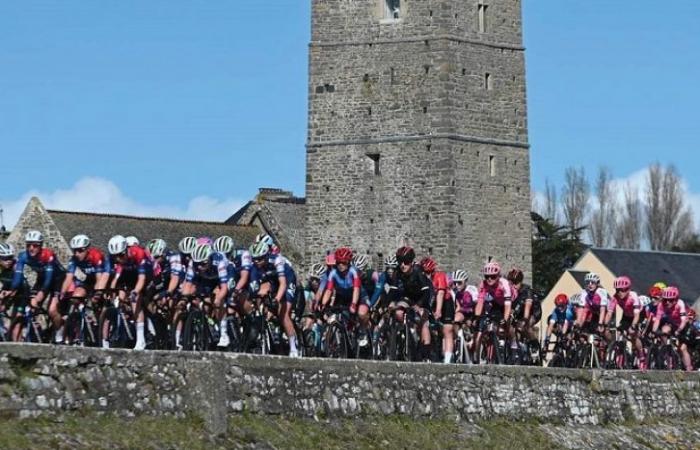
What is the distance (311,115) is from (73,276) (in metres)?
51.6

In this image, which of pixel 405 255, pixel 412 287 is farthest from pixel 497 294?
pixel 405 255

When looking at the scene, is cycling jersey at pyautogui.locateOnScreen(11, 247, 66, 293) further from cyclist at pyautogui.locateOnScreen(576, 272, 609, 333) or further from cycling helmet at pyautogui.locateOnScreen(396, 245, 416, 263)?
cyclist at pyautogui.locateOnScreen(576, 272, 609, 333)

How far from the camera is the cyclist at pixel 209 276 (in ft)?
90.6

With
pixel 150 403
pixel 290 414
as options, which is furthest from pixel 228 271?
pixel 150 403

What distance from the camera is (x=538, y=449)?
95.0ft

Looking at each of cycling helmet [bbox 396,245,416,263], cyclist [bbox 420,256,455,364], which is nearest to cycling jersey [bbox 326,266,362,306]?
cycling helmet [bbox 396,245,416,263]

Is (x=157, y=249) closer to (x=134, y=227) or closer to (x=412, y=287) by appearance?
(x=412, y=287)

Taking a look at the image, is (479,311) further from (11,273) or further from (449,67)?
(449,67)

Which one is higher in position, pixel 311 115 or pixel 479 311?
pixel 311 115

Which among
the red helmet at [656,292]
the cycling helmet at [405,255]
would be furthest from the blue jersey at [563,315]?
the cycling helmet at [405,255]

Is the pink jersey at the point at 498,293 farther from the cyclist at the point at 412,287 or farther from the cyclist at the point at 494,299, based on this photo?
the cyclist at the point at 412,287

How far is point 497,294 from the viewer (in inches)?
1325

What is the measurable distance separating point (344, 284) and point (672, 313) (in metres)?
10.9

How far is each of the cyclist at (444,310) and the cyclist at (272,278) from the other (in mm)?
3237
